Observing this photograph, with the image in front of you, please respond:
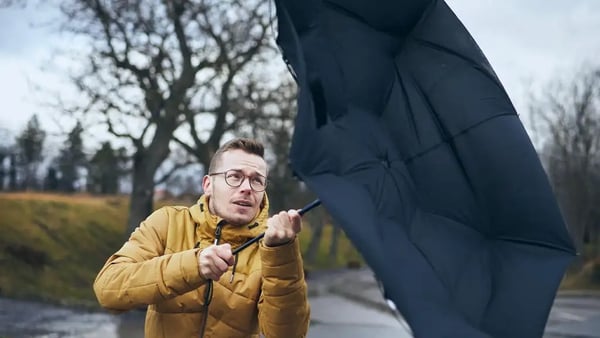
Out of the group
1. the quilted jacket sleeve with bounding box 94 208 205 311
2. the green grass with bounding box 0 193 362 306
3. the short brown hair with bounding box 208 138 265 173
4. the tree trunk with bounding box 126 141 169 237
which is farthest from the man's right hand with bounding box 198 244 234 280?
the green grass with bounding box 0 193 362 306

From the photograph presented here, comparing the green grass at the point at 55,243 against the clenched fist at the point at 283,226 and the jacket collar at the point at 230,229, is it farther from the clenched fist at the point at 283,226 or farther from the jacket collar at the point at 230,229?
the clenched fist at the point at 283,226

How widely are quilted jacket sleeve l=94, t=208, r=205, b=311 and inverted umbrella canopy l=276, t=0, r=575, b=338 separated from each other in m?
0.63

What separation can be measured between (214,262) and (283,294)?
368 mm

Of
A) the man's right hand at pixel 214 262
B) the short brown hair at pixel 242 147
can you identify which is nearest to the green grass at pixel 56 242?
→ the short brown hair at pixel 242 147

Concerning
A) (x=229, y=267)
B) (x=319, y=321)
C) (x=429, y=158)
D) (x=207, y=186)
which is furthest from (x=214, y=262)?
(x=319, y=321)

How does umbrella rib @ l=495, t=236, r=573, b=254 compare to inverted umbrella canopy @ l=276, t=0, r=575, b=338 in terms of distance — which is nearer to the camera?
inverted umbrella canopy @ l=276, t=0, r=575, b=338

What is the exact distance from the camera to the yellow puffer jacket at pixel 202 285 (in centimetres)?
244

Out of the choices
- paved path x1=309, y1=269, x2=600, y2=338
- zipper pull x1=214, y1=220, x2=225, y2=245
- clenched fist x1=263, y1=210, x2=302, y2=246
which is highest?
clenched fist x1=263, y1=210, x2=302, y2=246

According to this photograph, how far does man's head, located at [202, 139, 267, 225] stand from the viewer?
2664 mm

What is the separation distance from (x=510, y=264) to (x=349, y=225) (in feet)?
1.83

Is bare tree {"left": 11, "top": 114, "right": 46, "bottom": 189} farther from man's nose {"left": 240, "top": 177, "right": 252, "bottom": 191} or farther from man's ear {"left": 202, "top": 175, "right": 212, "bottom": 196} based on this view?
man's nose {"left": 240, "top": 177, "right": 252, "bottom": 191}

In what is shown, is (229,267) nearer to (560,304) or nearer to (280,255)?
(280,255)

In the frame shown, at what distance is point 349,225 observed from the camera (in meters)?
1.90

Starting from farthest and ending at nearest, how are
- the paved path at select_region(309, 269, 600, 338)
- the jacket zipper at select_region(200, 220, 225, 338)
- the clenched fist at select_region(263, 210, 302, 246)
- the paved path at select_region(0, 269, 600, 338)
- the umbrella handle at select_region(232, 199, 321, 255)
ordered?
1. the paved path at select_region(309, 269, 600, 338)
2. the paved path at select_region(0, 269, 600, 338)
3. the jacket zipper at select_region(200, 220, 225, 338)
4. the clenched fist at select_region(263, 210, 302, 246)
5. the umbrella handle at select_region(232, 199, 321, 255)
